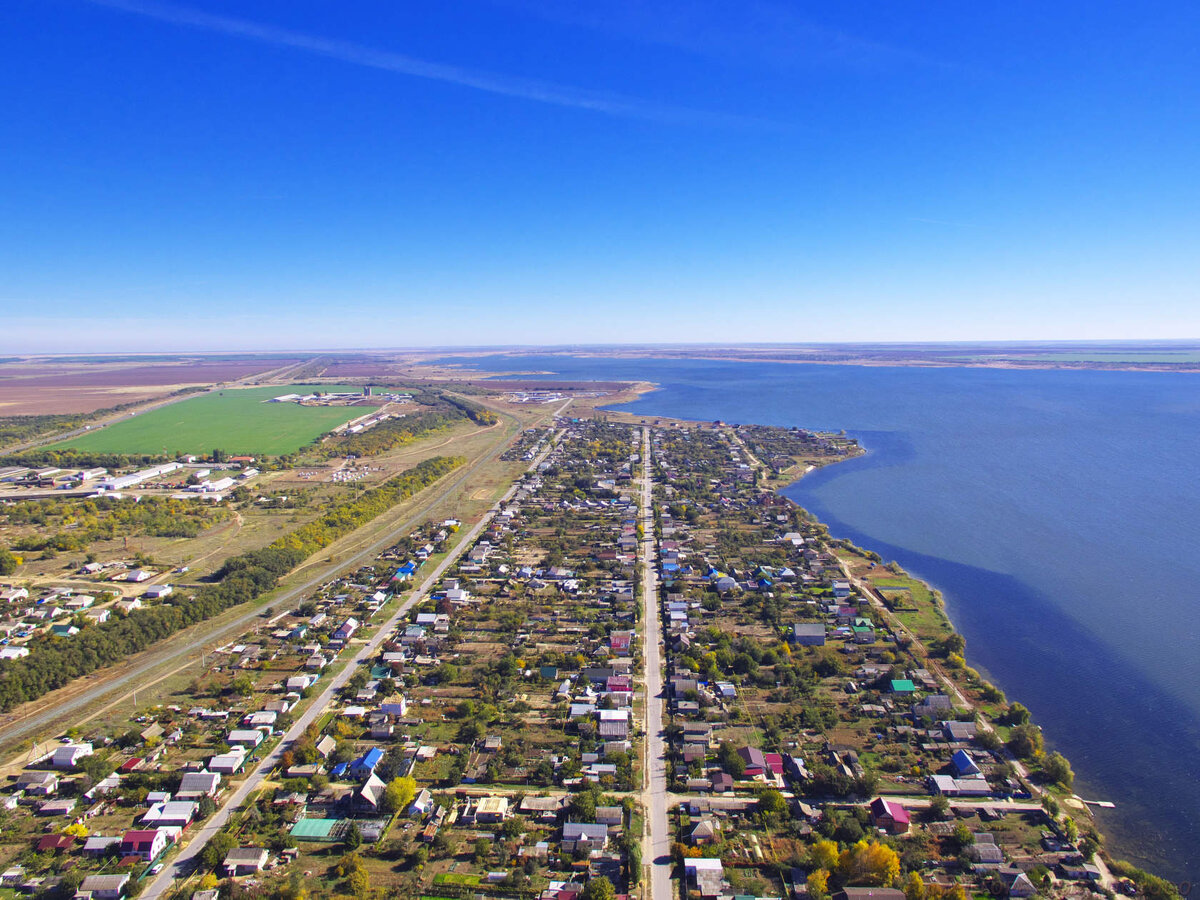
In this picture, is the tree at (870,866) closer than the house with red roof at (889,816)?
Yes

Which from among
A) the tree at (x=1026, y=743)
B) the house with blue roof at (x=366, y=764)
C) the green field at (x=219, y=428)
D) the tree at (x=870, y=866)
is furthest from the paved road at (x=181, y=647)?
the green field at (x=219, y=428)

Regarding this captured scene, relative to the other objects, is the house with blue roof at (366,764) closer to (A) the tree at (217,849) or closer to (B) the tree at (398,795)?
(B) the tree at (398,795)

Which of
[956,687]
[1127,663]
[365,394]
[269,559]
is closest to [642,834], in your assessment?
[956,687]

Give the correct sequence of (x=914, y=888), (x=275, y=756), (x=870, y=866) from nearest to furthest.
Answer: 1. (x=914, y=888)
2. (x=870, y=866)
3. (x=275, y=756)

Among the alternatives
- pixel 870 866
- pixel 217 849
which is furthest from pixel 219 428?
pixel 870 866

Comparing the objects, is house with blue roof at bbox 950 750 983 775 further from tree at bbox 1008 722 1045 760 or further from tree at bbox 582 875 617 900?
tree at bbox 582 875 617 900

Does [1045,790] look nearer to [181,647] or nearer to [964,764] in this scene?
[964,764]
